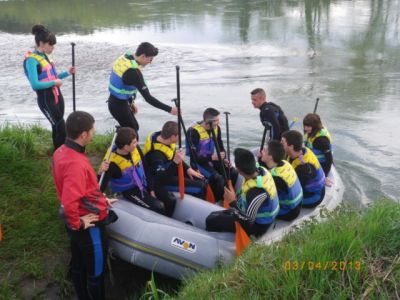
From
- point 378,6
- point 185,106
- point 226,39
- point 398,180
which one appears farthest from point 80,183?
point 378,6

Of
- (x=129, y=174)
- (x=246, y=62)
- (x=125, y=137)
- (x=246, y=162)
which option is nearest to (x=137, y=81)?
(x=125, y=137)

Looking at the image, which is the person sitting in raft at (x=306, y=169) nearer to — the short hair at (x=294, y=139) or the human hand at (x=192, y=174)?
the short hair at (x=294, y=139)

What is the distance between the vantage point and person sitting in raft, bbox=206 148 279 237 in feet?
12.2

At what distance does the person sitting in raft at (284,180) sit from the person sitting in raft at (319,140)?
1.07 metres

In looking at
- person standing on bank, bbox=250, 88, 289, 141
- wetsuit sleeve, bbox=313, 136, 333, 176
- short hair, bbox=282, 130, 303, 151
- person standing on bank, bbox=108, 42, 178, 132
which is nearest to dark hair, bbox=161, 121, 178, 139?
person standing on bank, bbox=108, 42, 178, 132

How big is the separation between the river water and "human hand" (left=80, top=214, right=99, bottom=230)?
3867mm

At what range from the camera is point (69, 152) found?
312cm

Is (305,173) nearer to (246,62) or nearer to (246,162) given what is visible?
(246,162)

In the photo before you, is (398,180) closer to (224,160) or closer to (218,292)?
(224,160)

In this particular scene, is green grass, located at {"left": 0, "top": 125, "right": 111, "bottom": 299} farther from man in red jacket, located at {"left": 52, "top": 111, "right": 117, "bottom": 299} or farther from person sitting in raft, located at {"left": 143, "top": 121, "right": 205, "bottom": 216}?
person sitting in raft, located at {"left": 143, "top": 121, "right": 205, "bottom": 216}

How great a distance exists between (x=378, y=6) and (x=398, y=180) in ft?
60.2

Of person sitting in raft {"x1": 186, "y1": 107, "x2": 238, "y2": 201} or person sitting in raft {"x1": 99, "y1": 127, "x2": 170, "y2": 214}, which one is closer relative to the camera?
person sitting in raft {"x1": 99, "y1": 127, "x2": 170, "y2": 214}

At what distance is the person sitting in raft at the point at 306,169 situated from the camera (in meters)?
4.48
